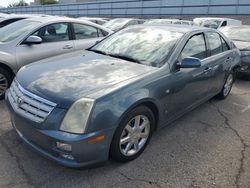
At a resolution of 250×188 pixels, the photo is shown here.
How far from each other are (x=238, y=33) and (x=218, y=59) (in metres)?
4.43

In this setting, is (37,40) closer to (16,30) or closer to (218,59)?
(16,30)

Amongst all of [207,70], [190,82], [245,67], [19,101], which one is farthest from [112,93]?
[245,67]

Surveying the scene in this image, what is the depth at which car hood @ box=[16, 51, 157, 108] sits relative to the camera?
2734 millimetres

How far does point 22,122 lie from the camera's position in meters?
2.82

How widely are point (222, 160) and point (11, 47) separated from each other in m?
3.97

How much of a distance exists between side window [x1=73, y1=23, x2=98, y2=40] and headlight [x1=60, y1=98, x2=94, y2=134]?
3550mm

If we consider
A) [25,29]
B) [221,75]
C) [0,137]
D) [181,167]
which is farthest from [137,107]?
[25,29]

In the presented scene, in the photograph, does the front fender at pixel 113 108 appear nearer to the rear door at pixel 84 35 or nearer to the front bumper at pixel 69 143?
the front bumper at pixel 69 143

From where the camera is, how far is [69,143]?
8.29 feet

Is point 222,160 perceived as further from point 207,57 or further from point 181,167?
point 207,57

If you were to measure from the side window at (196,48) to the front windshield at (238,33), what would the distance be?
4344 millimetres

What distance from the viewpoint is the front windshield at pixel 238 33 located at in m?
8.09

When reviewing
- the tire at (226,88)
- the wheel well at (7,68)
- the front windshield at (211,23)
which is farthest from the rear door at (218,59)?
the front windshield at (211,23)

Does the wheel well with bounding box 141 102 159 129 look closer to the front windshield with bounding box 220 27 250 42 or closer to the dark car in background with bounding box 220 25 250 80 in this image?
the dark car in background with bounding box 220 25 250 80
